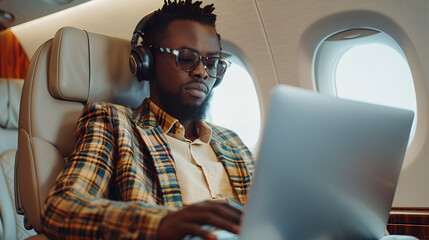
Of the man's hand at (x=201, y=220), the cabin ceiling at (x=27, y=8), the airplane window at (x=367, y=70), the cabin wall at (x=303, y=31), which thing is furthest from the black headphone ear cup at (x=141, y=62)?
the cabin ceiling at (x=27, y=8)

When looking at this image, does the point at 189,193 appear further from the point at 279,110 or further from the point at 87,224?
the point at 279,110

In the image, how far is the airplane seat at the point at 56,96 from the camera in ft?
3.94

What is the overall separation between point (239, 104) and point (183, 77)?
162 centimetres

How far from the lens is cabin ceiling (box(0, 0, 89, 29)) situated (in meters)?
3.07

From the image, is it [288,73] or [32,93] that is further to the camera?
[288,73]

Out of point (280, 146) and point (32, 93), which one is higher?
point (280, 146)

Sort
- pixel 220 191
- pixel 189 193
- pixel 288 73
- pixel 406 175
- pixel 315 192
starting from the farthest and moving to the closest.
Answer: pixel 288 73
pixel 406 175
pixel 220 191
pixel 189 193
pixel 315 192

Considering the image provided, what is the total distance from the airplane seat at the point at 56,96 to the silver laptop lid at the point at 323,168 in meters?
0.81

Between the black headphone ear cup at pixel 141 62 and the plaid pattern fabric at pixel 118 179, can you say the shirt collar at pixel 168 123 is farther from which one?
the black headphone ear cup at pixel 141 62

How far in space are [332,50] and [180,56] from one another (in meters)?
1.35

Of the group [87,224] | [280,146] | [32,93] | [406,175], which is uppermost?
A: [280,146]

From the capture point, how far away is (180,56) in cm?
147

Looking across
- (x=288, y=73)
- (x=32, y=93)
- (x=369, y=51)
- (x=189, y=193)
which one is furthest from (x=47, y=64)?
(x=369, y=51)

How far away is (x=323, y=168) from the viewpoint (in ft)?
2.36
